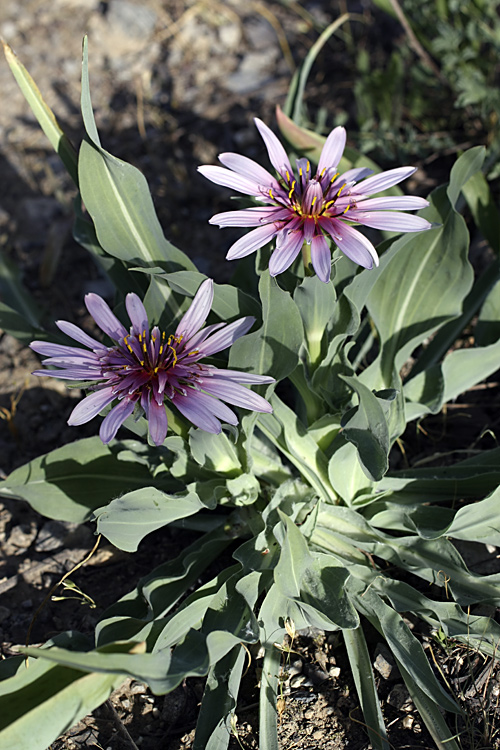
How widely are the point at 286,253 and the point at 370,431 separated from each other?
1.89 ft

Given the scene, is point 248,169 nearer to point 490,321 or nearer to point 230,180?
point 230,180

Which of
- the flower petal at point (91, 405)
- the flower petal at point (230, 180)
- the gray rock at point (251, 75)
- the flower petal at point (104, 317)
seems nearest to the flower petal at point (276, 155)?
the flower petal at point (230, 180)

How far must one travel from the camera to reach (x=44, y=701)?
165 cm

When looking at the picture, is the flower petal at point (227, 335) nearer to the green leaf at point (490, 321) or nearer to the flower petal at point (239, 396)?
the flower petal at point (239, 396)

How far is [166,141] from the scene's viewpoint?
4.80 metres

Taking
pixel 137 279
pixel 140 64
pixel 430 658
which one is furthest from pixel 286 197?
pixel 140 64

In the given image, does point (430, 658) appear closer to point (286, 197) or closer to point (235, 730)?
point (235, 730)

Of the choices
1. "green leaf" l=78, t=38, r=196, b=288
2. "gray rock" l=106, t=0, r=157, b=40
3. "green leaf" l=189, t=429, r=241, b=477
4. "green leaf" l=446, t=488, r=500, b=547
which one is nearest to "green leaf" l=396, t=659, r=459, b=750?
"green leaf" l=446, t=488, r=500, b=547

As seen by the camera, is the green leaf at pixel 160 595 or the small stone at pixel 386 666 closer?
the green leaf at pixel 160 595

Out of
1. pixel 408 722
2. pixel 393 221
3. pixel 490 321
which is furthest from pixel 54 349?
pixel 490 321

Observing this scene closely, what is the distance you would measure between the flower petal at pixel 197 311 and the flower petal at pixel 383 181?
0.60 meters

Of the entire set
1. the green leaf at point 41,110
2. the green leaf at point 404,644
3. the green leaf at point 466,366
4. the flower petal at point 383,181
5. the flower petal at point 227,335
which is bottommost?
the green leaf at point 404,644

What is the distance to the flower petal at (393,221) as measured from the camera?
1.95 meters

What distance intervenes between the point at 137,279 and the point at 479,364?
143cm
